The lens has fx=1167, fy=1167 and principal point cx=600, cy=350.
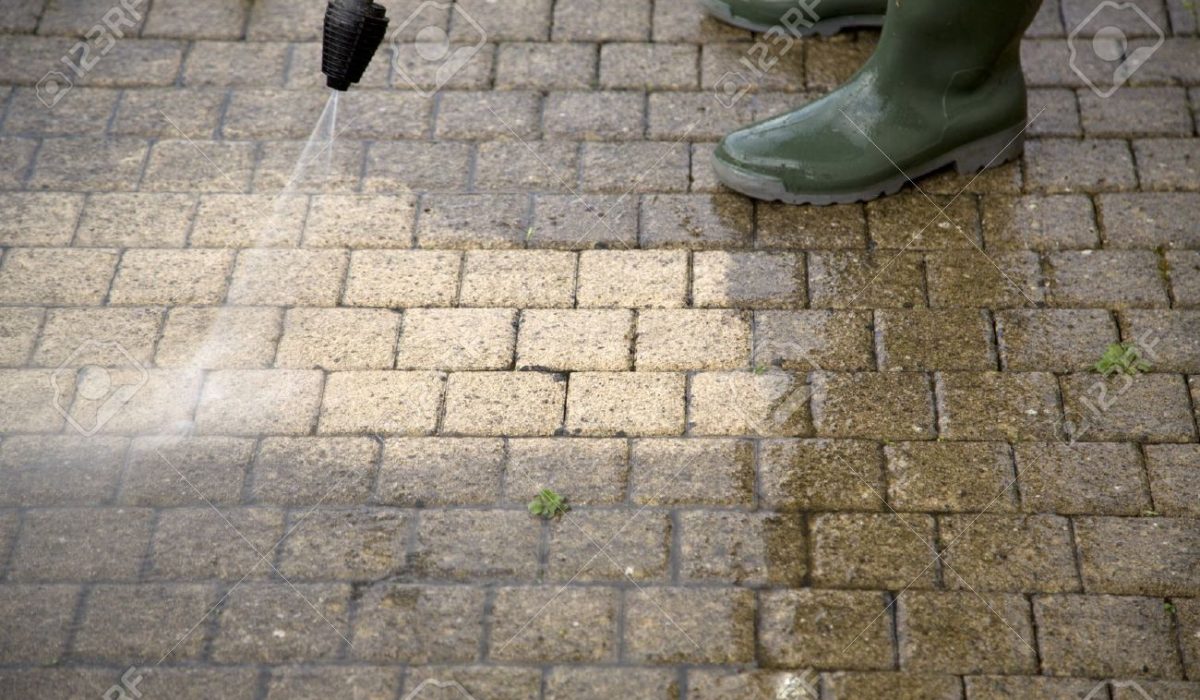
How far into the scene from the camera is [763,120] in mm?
3824

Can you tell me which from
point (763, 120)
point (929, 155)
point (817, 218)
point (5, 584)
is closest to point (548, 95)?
point (763, 120)

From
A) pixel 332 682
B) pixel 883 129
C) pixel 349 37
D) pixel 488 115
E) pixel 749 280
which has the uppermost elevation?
pixel 349 37

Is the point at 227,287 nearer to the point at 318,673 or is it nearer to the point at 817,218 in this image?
the point at 318,673

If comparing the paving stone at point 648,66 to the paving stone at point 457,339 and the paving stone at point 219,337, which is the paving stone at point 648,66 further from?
the paving stone at point 219,337

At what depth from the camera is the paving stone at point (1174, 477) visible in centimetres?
299

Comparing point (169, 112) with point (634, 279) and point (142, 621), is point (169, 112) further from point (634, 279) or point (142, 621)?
point (142, 621)

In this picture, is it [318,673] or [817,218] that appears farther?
[817,218]

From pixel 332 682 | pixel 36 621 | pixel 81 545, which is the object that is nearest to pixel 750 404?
pixel 332 682

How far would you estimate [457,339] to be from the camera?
3.42 m

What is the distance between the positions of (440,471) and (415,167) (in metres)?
1.23

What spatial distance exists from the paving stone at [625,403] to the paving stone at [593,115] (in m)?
1.04

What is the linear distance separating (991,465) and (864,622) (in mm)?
599

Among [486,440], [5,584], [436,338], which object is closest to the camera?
[5,584]

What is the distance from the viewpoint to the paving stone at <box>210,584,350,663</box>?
2.79m
